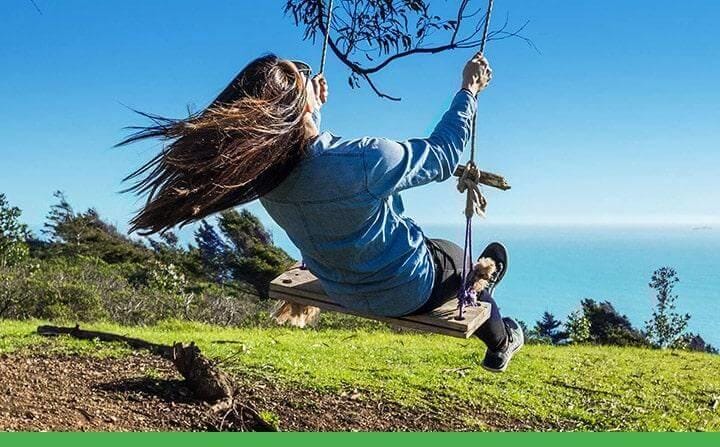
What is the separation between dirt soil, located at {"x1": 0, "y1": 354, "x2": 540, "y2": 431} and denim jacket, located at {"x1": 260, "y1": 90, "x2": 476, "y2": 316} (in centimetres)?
190

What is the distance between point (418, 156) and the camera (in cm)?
185

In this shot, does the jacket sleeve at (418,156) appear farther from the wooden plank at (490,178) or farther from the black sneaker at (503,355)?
the black sneaker at (503,355)

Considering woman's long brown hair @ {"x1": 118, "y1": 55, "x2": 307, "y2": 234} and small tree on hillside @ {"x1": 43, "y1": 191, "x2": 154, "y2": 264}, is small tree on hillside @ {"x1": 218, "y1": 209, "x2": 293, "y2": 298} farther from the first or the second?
woman's long brown hair @ {"x1": 118, "y1": 55, "x2": 307, "y2": 234}

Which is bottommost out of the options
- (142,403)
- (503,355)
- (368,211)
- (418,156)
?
(142,403)

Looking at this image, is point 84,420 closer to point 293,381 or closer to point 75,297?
point 293,381

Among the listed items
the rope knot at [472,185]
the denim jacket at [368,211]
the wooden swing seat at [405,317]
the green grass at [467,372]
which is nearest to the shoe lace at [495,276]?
the wooden swing seat at [405,317]

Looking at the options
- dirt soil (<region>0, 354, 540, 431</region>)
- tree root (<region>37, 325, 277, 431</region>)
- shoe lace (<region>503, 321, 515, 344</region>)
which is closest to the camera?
shoe lace (<region>503, 321, 515, 344</region>)

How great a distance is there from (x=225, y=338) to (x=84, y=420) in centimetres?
233

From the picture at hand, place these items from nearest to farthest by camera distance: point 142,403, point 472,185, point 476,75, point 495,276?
point 476,75 < point 472,185 < point 495,276 < point 142,403

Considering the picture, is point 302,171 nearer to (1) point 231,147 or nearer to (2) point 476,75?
(1) point 231,147

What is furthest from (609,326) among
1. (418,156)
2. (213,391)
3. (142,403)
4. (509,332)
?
(418,156)

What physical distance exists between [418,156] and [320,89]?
11.5 inches

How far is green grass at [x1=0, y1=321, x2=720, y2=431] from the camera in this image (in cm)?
477

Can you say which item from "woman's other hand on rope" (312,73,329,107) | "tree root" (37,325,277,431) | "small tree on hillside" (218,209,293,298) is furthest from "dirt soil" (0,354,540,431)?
"small tree on hillside" (218,209,293,298)
